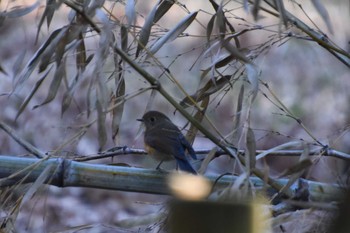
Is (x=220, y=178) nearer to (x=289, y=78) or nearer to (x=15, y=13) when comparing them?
(x=15, y=13)

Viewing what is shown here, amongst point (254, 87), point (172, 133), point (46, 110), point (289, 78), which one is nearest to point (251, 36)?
point (289, 78)

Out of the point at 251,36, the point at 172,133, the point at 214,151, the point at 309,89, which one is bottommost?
the point at 214,151

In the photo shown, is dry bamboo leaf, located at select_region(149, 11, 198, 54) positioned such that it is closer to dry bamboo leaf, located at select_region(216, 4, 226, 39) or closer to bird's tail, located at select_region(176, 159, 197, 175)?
dry bamboo leaf, located at select_region(216, 4, 226, 39)

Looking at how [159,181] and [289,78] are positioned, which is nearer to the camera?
[159,181]

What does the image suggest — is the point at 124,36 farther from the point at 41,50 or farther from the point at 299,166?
the point at 299,166

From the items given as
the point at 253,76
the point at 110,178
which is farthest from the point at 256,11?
the point at 110,178

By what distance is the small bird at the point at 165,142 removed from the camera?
235 centimetres

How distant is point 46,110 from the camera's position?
18.6 ft

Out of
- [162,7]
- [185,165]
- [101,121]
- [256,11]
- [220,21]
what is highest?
[162,7]

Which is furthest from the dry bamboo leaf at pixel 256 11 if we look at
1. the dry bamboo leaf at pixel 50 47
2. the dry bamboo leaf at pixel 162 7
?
the dry bamboo leaf at pixel 162 7

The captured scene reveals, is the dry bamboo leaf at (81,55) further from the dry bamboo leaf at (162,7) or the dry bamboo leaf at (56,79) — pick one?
the dry bamboo leaf at (162,7)

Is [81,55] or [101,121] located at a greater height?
[81,55]

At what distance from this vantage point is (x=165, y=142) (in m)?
2.52

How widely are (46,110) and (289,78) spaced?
2008mm
